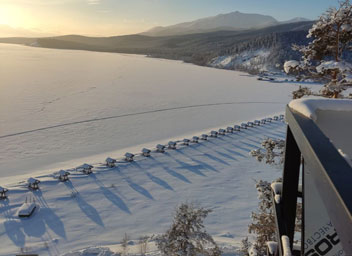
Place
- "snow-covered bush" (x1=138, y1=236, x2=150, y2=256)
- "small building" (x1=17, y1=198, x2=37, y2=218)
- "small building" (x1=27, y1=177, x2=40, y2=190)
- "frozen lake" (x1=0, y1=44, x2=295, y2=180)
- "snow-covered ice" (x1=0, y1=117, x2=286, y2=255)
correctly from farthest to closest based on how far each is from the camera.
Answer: "frozen lake" (x1=0, y1=44, x2=295, y2=180) < "small building" (x1=27, y1=177, x2=40, y2=190) < "small building" (x1=17, y1=198, x2=37, y2=218) < "snow-covered ice" (x1=0, y1=117, x2=286, y2=255) < "snow-covered bush" (x1=138, y1=236, x2=150, y2=256)

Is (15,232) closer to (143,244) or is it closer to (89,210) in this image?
(89,210)

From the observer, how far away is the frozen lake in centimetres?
2108

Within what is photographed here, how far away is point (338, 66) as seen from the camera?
19.9ft

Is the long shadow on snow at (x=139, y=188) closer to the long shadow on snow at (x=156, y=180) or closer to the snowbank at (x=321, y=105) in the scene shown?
the long shadow on snow at (x=156, y=180)

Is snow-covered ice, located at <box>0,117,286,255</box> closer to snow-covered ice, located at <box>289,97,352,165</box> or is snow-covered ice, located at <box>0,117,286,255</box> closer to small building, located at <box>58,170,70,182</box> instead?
small building, located at <box>58,170,70,182</box>

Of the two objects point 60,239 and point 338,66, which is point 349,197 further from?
point 60,239

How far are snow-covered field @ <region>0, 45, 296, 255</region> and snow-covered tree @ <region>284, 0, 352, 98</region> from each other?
6679 millimetres

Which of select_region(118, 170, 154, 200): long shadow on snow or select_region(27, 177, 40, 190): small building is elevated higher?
select_region(27, 177, 40, 190): small building

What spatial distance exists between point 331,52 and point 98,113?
93.6ft

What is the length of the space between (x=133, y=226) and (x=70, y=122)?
20.1m

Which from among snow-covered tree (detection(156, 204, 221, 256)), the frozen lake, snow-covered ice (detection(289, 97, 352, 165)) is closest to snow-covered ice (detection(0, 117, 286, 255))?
snow-covered tree (detection(156, 204, 221, 256))

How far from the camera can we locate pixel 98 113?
32.5 m

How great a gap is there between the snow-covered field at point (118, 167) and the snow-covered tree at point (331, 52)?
668cm

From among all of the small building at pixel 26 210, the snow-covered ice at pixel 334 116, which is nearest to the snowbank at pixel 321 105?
the snow-covered ice at pixel 334 116
